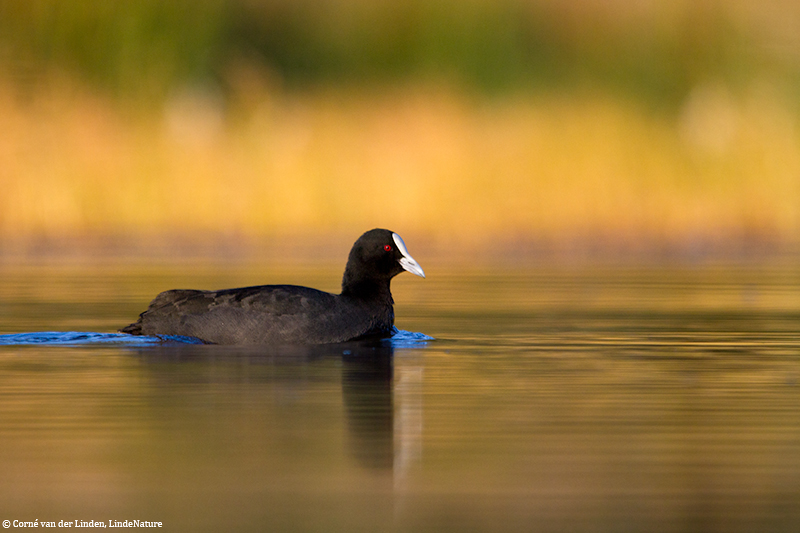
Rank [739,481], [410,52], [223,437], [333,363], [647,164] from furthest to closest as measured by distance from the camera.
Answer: [410,52]
[647,164]
[333,363]
[223,437]
[739,481]

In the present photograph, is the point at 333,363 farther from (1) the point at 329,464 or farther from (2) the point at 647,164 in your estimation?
(2) the point at 647,164

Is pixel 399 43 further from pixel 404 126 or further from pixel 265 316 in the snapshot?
pixel 265 316

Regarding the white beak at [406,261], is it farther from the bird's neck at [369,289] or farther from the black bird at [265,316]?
the black bird at [265,316]

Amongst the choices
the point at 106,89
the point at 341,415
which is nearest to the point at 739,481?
the point at 341,415

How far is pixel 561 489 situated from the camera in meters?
5.49

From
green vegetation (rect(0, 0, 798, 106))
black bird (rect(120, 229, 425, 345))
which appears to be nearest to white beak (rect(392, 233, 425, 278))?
black bird (rect(120, 229, 425, 345))

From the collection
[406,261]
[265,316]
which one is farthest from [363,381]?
[406,261]

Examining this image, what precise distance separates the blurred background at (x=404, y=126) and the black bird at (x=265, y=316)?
1307 cm

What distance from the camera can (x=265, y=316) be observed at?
10.5 metres

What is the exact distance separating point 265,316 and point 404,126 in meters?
16.5

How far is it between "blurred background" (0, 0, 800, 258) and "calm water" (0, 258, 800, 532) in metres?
12.0

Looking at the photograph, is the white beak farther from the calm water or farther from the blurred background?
the blurred background

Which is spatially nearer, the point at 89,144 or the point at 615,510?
the point at 615,510

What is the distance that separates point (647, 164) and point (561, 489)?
21.4m
